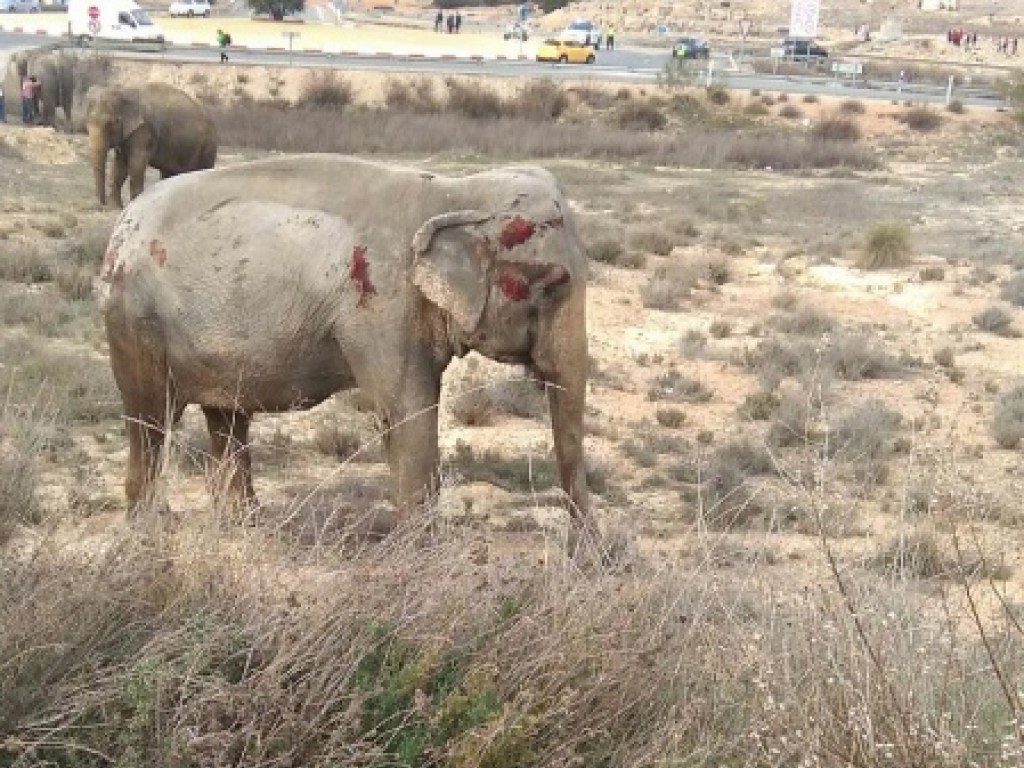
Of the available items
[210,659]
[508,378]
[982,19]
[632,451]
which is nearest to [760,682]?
[210,659]

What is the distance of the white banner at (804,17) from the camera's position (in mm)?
66562

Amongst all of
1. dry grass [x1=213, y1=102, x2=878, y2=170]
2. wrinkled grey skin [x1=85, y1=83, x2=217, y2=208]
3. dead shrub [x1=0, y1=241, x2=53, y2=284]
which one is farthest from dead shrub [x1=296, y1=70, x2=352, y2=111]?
dead shrub [x1=0, y1=241, x2=53, y2=284]

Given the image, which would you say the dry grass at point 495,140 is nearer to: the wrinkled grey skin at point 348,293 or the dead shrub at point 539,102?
the dead shrub at point 539,102

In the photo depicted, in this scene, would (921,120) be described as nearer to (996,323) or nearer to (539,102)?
(539,102)

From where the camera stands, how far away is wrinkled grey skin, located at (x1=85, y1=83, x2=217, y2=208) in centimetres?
2185

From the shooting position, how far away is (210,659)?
407cm

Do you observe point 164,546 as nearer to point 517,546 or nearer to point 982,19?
point 517,546

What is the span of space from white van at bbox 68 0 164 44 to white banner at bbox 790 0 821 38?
3018 cm

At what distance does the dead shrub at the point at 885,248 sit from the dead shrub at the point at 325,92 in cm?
2555

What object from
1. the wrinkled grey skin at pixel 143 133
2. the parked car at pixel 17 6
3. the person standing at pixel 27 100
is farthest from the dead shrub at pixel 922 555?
the parked car at pixel 17 6

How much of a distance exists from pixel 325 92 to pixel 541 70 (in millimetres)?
12043

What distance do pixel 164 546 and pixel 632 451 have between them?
693 cm

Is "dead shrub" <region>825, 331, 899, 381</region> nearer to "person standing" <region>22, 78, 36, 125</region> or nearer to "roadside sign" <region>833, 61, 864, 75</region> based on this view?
"person standing" <region>22, 78, 36, 125</region>

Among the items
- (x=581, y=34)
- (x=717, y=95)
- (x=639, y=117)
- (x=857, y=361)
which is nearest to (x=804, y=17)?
(x=581, y=34)
